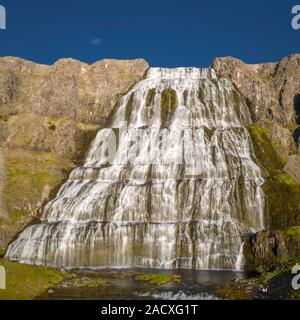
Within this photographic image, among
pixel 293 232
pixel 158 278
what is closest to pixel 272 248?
pixel 293 232

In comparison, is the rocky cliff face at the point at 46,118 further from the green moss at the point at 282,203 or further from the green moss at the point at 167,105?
the green moss at the point at 282,203

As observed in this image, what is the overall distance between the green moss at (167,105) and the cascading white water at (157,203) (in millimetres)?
1185

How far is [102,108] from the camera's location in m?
97.2

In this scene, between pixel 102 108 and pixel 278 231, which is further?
pixel 102 108

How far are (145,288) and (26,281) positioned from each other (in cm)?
1099

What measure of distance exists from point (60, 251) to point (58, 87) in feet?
162

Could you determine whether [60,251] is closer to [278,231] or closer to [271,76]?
[278,231]

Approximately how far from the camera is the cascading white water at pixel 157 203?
190ft

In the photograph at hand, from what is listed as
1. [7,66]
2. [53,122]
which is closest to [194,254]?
[53,122]

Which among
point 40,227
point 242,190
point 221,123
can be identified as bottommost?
point 40,227

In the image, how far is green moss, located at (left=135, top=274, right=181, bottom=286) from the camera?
4723 cm

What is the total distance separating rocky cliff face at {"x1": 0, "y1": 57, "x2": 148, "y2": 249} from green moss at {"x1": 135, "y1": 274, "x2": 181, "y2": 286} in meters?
24.0

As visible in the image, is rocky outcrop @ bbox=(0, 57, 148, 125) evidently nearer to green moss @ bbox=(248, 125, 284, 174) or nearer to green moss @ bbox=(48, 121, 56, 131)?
green moss @ bbox=(48, 121, 56, 131)

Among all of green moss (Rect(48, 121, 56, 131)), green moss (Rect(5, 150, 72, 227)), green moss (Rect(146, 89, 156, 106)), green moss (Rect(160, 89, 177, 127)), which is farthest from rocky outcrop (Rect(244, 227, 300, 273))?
green moss (Rect(48, 121, 56, 131))
